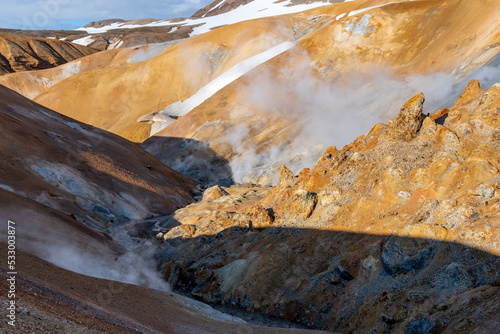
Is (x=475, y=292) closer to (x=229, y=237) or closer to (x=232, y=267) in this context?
(x=232, y=267)

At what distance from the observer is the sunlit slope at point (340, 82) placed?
3728 cm

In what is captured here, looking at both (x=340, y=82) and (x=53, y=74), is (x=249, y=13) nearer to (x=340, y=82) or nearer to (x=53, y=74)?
(x=53, y=74)

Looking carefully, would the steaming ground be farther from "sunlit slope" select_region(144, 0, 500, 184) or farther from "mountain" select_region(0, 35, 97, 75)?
"mountain" select_region(0, 35, 97, 75)

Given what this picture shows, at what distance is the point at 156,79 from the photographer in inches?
2963

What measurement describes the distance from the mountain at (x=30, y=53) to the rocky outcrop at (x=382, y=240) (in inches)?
3724

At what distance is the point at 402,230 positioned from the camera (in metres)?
15.1

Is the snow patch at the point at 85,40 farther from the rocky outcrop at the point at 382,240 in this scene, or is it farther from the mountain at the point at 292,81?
the rocky outcrop at the point at 382,240

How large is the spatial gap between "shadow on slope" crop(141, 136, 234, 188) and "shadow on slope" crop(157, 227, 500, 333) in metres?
21.6

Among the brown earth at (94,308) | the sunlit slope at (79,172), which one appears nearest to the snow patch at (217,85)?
the sunlit slope at (79,172)

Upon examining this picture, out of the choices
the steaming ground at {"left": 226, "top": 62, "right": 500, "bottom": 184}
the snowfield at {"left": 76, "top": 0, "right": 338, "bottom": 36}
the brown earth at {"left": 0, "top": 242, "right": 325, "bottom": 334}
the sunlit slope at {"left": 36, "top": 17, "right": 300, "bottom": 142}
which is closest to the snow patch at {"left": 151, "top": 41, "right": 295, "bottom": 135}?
the sunlit slope at {"left": 36, "top": 17, "right": 300, "bottom": 142}

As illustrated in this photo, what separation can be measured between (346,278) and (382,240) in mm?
1957

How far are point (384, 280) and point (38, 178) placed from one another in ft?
75.3

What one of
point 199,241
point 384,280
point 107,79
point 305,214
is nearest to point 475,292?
point 384,280

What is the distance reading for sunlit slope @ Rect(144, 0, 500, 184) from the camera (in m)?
37.3
